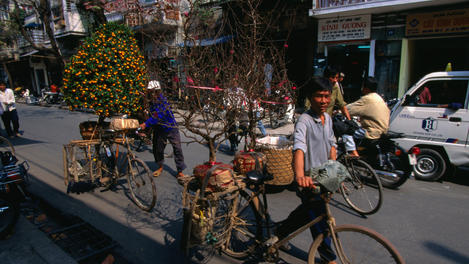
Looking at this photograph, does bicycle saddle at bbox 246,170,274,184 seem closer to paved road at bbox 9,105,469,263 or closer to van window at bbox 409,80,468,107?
paved road at bbox 9,105,469,263

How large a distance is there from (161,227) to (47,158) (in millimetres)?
4991

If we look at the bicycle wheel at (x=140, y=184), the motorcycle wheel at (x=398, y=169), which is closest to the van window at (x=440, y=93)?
the motorcycle wheel at (x=398, y=169)

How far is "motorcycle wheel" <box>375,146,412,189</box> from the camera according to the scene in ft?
15.2

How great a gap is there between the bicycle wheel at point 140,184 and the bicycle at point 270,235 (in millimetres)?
1748

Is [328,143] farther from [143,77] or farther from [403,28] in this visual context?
[403,28]

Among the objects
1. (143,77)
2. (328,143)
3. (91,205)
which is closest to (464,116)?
(328,143)

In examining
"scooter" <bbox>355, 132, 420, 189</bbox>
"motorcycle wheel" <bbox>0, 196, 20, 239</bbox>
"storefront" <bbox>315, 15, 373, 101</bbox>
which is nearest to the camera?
"motorcycle wheel" <bbox>0, 196, 20, 239</bbox>

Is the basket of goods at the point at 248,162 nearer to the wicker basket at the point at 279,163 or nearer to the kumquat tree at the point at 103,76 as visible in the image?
the wicker basket at the point at 279,163

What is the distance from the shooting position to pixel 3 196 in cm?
354

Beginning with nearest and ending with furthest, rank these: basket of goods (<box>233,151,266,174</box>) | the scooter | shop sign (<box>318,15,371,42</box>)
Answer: basket of goods (<box>233,151,266,174</box>)
the scooter
shop sign (<box>318,15,371,42</box>)

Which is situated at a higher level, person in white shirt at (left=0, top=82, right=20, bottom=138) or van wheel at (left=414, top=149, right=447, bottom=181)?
person in white shirt at (left=0, top=82, right=20, bottom=138)

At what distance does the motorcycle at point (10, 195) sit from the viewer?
351cm

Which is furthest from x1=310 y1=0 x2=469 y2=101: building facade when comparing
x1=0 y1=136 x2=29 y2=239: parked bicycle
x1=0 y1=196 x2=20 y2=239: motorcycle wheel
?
x1=0 y1=196 x2=20 y2=239: motorcycle wheel

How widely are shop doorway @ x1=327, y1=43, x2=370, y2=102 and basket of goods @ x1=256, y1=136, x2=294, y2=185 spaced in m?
9.42
